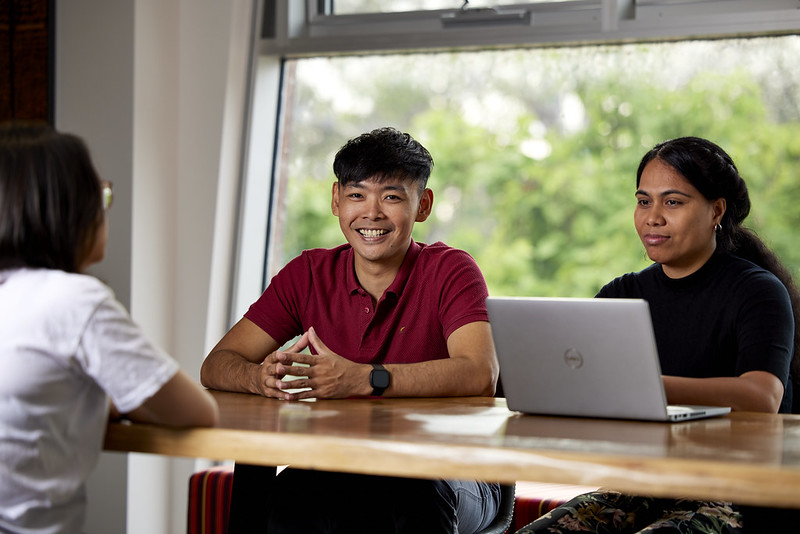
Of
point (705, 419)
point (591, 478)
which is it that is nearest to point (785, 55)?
point (705, 419)

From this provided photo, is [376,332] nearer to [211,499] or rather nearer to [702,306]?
[702,306]

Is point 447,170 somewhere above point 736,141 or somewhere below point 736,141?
below

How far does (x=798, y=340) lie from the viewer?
221 cm

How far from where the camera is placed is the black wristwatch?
194cm

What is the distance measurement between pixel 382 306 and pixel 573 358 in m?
0.74

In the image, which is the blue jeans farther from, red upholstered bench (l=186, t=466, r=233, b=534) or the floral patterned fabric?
red upholstered bench (l=186, t=466, r=233, b=534)

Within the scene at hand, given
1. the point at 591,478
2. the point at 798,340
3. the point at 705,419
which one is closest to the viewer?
the point at 591,478

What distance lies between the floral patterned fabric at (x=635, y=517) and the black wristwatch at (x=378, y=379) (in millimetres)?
400

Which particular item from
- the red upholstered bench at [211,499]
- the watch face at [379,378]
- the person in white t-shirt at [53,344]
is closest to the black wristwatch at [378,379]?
the watch face at [379,378]

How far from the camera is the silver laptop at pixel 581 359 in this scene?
1541mm

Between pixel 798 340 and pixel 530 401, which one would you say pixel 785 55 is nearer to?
pixel 798 340

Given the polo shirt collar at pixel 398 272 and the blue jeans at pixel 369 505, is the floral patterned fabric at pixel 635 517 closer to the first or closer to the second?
the blue jeans at pixel 369 505

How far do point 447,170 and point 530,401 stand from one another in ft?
5.96

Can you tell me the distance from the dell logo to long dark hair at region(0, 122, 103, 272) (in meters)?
0.81
